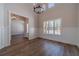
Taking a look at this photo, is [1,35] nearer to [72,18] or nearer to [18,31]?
[18,31]

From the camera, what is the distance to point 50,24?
195 centimetres

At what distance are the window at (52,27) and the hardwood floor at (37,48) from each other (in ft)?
0.69

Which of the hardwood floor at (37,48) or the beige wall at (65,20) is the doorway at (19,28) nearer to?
the hardwood floor at (37,48)

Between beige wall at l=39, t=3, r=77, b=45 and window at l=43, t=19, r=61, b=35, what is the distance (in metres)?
0.07

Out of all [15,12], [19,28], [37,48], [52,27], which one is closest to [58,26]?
[52,27]

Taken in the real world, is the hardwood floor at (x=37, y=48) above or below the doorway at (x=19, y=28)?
below

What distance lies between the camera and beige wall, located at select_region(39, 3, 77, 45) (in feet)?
6.19

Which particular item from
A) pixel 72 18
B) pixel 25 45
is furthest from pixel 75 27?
pixel 25 45

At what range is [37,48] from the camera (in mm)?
1917

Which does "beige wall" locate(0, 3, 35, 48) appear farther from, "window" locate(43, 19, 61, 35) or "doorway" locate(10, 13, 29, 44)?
"window" locate(43, 19, 61, 35)

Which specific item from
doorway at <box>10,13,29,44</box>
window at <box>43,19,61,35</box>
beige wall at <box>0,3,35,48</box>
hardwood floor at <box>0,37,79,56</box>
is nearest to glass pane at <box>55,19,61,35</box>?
window at <box>43,19,61,35</box>

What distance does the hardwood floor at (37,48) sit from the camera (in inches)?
68.6

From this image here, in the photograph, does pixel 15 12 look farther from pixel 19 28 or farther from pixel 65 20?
pixel 65 20

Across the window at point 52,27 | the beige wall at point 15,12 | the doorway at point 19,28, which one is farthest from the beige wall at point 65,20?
the doorway at point 19,28
